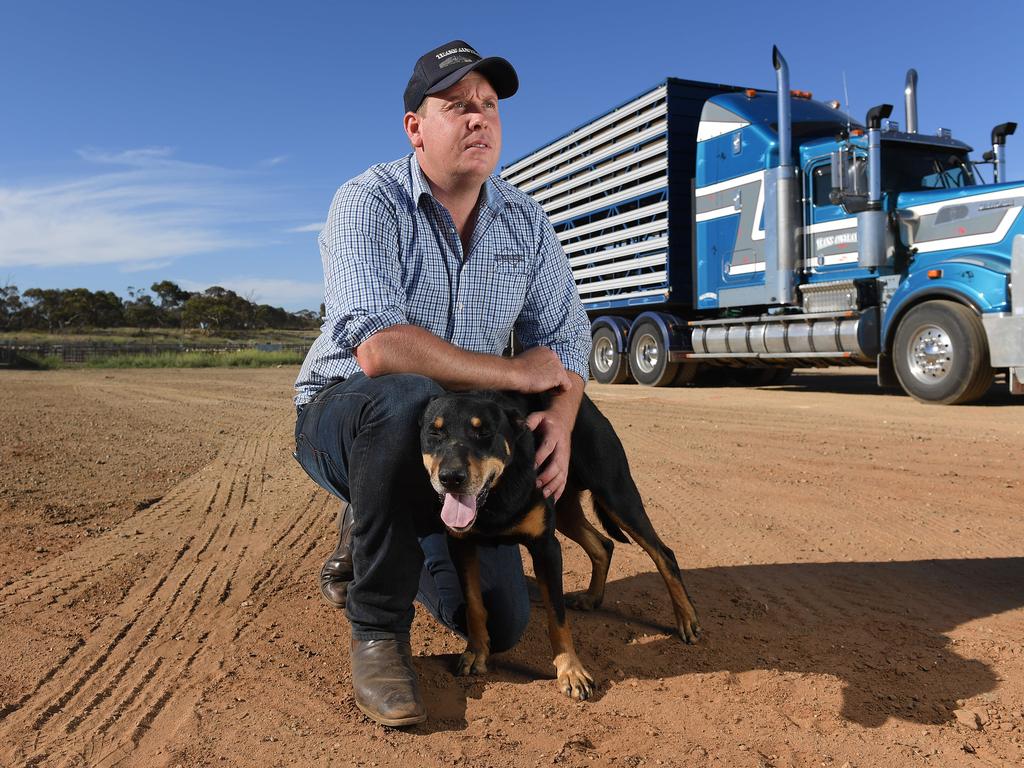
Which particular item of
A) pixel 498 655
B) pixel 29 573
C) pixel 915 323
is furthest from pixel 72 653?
pixel 915 323

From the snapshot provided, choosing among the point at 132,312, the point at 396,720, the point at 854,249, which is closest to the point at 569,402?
the point at 396,720

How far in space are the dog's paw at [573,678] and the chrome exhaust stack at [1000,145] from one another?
10.6 meters

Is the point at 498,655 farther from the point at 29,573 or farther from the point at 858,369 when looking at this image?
the point at 858,369

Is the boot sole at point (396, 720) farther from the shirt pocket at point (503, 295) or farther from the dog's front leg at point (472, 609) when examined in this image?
the shirt pocket at point (503, 295)

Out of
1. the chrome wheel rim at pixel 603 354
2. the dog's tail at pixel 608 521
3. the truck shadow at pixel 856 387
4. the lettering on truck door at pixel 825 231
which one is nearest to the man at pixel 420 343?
the dog's tail at pixel 608 521

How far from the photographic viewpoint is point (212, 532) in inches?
172

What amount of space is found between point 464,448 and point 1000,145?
1112 cm

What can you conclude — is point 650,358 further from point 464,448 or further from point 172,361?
point 172,361

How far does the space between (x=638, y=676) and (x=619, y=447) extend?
819 millimetres

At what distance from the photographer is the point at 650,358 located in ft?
48.1

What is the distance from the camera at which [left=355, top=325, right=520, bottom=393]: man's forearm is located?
2514mm

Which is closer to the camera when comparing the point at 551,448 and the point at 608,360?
the point at 551,448

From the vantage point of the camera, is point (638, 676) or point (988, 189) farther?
point (988, 189)

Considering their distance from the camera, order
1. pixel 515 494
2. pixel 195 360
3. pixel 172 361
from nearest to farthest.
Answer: pixel 515 494 < pixel 172 361 < pixel 195 360
